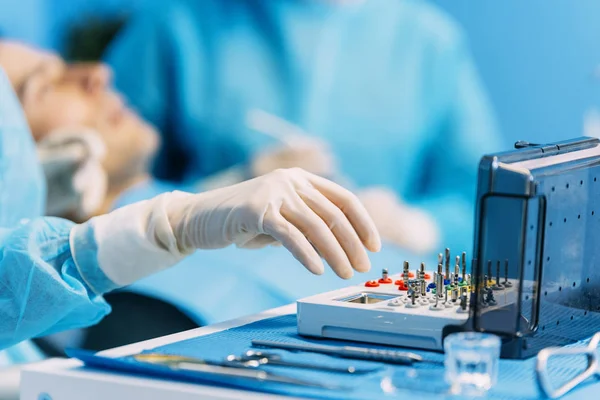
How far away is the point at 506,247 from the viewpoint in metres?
1.02

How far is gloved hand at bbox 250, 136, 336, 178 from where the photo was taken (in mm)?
3006

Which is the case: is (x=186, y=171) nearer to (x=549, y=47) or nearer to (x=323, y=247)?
(x=549, y=47)

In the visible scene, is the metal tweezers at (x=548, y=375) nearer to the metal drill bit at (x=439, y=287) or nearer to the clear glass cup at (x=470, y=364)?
the clear glass cup at (x=470, y=364)

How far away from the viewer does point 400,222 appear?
2.96 metres

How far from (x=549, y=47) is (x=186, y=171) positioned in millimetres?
1230

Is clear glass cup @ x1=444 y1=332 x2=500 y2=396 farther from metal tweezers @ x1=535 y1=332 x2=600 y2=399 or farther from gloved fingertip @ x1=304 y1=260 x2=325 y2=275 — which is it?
gloved fingertip @ x1=304 y1=260 x2=325 y2=275

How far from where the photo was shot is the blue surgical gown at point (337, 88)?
2957 mm

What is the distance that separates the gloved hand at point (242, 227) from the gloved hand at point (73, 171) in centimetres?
132

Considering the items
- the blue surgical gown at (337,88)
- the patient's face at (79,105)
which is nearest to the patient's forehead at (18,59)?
the patient's face at (79,105)

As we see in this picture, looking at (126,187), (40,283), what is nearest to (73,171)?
(126,187)

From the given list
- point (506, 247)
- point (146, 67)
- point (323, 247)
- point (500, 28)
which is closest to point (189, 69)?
point (146, 67)

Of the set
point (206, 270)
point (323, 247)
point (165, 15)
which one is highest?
point (165, 15)

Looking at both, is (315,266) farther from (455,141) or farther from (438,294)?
(455,141)

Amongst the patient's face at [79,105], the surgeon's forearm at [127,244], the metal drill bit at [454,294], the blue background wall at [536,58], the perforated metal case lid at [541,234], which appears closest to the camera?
the perforated metal case lid at [541,234]
